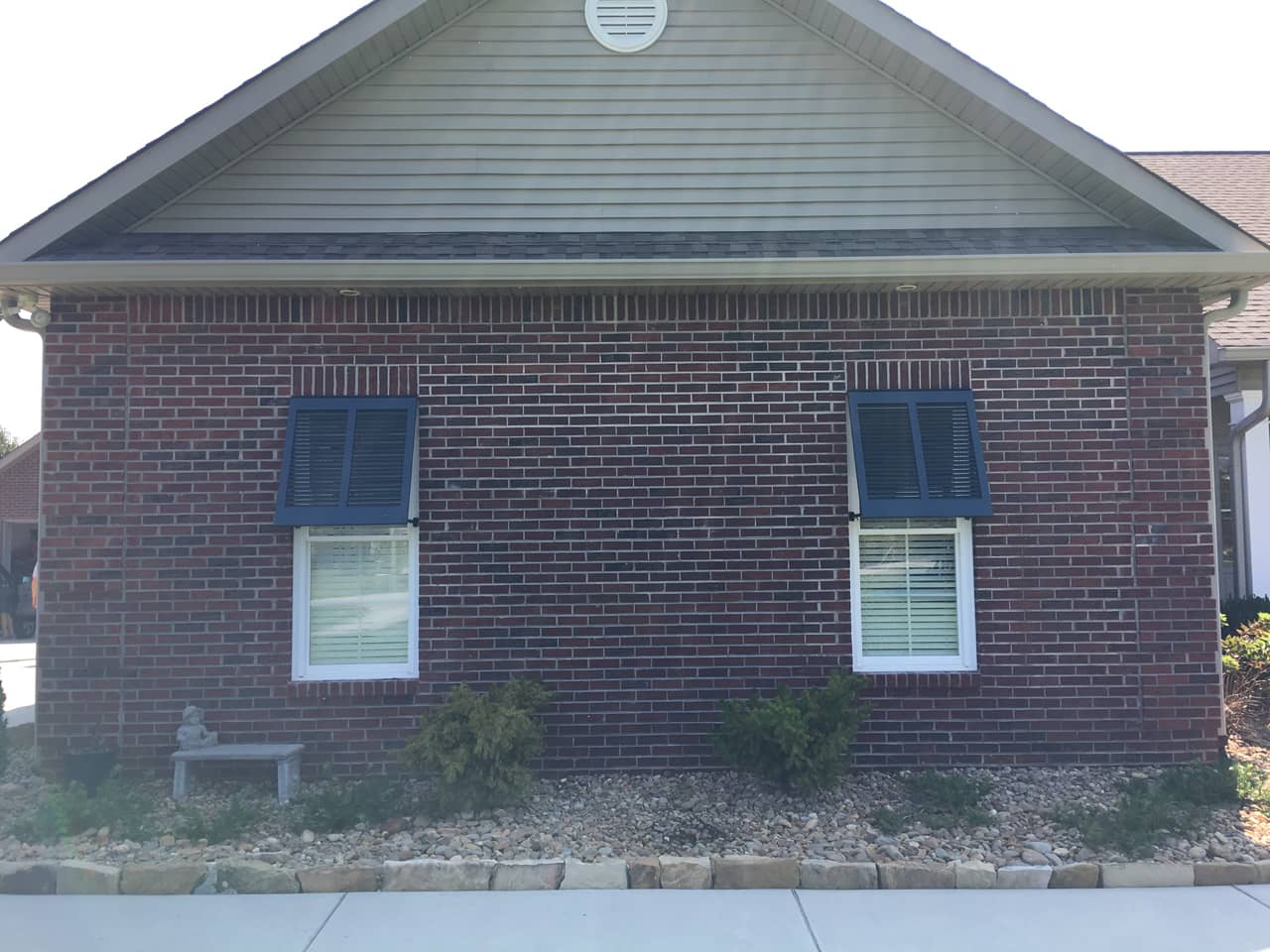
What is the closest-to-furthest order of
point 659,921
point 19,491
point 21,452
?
point 659,921 → point 21,452 → point 19,491

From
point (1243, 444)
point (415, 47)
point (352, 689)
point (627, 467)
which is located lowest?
point (352, 689)

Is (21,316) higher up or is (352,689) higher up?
(21,316)

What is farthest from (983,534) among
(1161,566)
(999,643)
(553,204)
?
(553,204)

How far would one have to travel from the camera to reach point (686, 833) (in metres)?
5.54

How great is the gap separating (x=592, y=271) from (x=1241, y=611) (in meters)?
7.28

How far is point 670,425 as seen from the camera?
6.79 meters

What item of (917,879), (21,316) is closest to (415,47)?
(21,316)

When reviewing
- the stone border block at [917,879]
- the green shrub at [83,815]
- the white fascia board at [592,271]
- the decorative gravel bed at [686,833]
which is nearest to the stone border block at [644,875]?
the decorative gravel bed at [686,833]

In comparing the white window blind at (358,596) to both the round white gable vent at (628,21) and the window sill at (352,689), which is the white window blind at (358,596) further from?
the round white gable vent at (628,21)

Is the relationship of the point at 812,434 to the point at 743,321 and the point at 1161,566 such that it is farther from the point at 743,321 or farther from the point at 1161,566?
the point at 1161,566

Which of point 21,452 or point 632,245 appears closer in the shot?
point 632,245

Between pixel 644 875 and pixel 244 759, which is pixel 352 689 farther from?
pixel 644 875

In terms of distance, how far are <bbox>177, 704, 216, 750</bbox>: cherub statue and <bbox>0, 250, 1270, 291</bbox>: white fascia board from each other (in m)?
2.81

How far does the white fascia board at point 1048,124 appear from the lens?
21.7 feet
